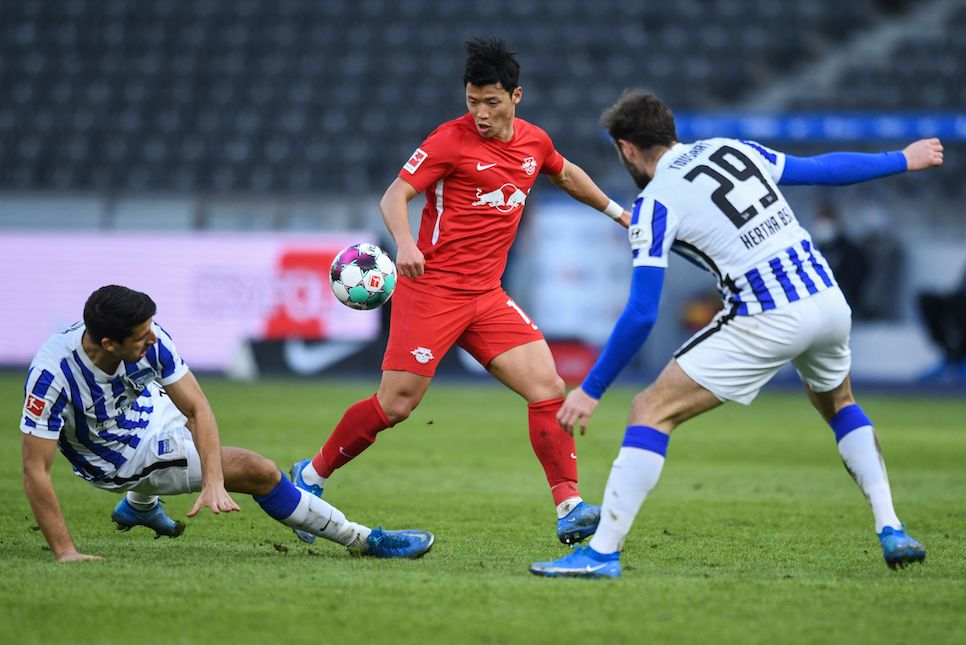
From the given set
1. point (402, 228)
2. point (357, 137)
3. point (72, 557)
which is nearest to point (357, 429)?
point (402, 228)

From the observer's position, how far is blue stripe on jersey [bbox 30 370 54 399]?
536 centimetres

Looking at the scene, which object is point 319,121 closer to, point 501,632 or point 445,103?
point 445,103

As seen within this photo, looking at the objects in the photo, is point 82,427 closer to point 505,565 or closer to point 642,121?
point 505,565

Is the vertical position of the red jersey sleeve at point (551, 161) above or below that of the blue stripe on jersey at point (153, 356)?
above

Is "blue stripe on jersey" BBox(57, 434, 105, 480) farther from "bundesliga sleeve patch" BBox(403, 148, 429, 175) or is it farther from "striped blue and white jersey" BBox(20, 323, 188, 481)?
"bundesliga sleeve patch" BBox(403, 148, 429, 175)

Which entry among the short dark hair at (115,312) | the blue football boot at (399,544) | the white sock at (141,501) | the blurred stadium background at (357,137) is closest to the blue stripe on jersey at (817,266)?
the blue football boot at (399,544)

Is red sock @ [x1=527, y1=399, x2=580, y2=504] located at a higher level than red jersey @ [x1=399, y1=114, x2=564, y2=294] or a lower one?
lower

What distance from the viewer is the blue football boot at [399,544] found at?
5.85 meters

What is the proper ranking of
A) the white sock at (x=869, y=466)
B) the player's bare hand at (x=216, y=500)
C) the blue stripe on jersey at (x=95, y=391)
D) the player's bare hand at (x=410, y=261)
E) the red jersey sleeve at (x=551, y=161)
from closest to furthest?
the player's bare hand at (x=216, y=500) → the blue stripe on jersey at (x=95, y=391) → the white sock at (x=869, y=466) → the player's bare hand at (x=410, y=261) → the red jersey sleeve at (x=551, y=161)

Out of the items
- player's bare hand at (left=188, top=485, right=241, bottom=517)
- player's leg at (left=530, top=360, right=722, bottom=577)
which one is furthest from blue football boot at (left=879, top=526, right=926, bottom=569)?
player's bare hand at (left=188, top=485, right=241, bottom=517)

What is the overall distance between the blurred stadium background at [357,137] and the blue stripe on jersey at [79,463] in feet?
38.9

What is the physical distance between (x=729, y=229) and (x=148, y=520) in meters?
3.27

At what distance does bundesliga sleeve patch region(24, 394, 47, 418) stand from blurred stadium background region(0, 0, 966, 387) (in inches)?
482

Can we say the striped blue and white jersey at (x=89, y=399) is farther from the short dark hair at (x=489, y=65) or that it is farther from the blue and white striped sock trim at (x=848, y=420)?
the blue and white striped sock trim at (x=848, y=420)
